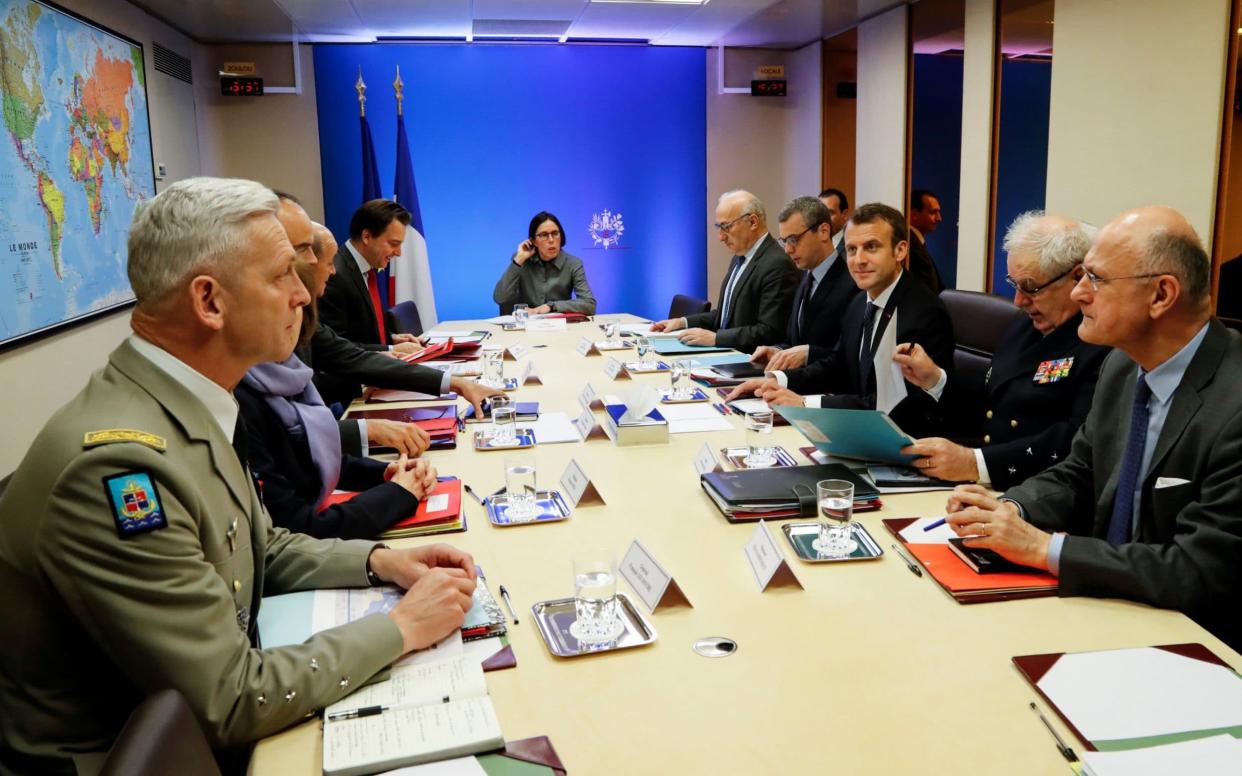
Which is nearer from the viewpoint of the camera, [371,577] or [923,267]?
[371,577]

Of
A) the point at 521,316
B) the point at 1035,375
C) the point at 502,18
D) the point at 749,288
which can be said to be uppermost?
the point at 502,18

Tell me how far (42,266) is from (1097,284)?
4843 mm

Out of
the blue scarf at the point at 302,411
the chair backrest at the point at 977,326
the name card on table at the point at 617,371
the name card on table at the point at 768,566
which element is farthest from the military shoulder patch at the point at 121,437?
the chair backrest at the point at 977,326

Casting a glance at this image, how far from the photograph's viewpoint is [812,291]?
4.39m

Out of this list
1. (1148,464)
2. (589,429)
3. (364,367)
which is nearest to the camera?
(1148,464)

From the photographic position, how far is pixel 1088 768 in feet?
3.45

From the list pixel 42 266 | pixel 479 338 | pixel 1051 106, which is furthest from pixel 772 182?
pixel 42 266

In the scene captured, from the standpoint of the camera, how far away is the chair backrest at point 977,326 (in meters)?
3.43

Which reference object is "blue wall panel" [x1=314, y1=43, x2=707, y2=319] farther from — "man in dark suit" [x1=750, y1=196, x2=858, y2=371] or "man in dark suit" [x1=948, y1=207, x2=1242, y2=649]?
"man in dark suit" [x1=948, y1=207, x2=1242, y2=649]

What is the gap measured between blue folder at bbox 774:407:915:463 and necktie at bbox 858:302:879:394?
45.1 inches

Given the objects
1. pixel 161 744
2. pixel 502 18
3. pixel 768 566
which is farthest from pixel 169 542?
pixel 502 18

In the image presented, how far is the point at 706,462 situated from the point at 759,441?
265 mm

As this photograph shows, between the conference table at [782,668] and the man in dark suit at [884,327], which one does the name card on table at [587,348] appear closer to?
the man in dark suit at [884,327]

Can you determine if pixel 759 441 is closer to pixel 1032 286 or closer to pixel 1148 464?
pixel 1032 286
